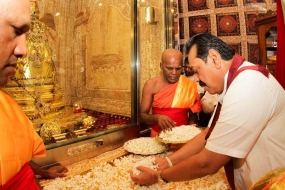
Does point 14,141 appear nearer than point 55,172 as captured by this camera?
Yes

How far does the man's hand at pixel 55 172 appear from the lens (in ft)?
6.03

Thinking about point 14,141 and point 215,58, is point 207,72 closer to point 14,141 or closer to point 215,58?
point 215,58

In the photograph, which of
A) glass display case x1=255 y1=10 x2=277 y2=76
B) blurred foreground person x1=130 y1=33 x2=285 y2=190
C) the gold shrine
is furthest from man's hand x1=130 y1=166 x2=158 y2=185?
glass display case x1=255 y1=10 x2=277 y2=76

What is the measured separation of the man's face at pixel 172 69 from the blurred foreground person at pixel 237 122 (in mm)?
1709

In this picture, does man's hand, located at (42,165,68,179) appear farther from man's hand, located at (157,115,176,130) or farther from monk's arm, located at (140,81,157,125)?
monk's arm, located at (140,81,157,125)

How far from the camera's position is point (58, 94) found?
2984 millimetres

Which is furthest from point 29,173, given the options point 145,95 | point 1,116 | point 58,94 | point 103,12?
point 103,12

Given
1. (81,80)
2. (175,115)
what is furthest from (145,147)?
(81,80)

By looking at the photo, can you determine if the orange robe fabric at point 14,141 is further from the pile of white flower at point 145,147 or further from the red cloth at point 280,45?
the red cloth at point 280,45

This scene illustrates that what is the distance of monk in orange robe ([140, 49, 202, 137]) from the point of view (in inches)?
128

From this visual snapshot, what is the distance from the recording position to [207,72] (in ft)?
5.11

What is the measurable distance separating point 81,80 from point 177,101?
6.15ft

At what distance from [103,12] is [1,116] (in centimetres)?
372

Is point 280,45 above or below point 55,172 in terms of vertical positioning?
above
